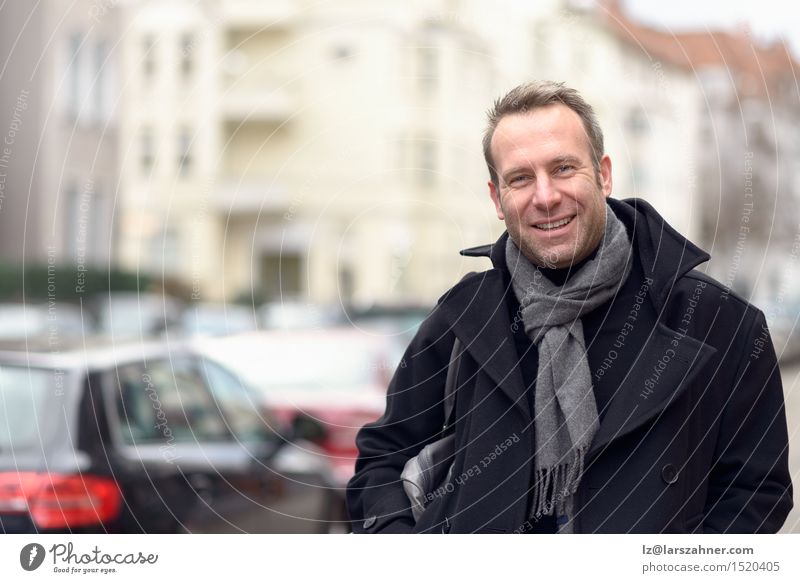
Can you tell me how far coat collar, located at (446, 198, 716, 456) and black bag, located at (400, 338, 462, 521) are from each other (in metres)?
0.10

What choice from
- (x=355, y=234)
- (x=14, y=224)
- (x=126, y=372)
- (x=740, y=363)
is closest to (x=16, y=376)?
(x=126, y=372)

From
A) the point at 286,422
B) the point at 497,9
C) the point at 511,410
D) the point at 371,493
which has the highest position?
the point at 497,9

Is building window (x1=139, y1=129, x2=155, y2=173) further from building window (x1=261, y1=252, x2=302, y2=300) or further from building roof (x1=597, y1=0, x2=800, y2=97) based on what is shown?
building roof (x1=597, y1=0, x2=800, y2=97)

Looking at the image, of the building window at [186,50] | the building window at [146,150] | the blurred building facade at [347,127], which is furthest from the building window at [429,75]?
the building window at [146,150]

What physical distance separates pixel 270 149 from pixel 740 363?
90.1 feet

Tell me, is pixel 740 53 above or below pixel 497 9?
below

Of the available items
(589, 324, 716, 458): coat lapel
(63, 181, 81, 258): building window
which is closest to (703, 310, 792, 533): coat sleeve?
(589, 324, 716, 458): coat lapel

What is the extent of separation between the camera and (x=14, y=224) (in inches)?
1282

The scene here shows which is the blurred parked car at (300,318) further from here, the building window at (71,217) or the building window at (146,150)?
the building window at (71,217)

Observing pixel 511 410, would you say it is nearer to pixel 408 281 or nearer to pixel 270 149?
pixel 270 149

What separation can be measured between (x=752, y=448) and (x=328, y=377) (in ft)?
17.9

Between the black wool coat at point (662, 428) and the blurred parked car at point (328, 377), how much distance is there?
12.8ft

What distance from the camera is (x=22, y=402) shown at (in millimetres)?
4934

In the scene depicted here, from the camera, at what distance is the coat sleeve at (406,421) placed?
272 centimetres
